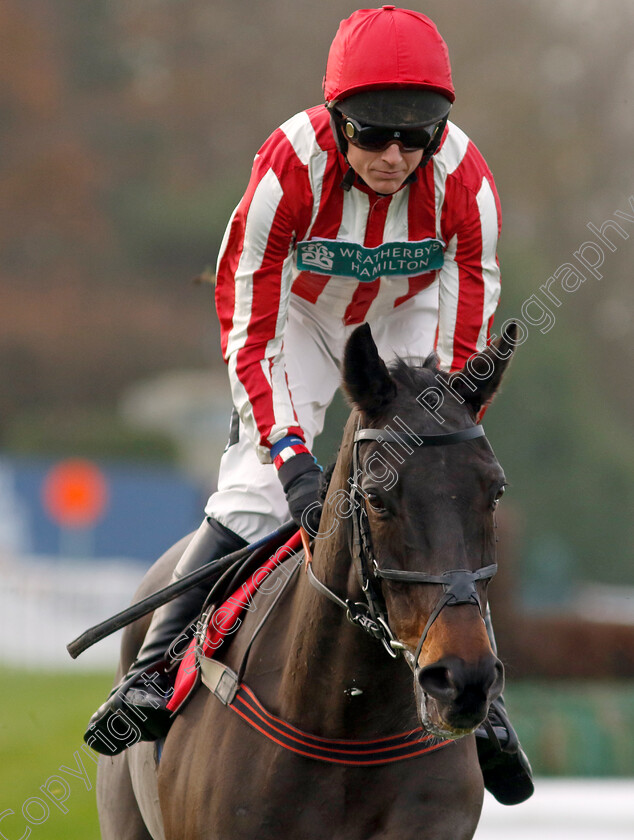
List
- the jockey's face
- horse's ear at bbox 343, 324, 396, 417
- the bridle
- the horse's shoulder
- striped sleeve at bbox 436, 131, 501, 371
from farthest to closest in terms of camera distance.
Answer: the horse's shoulder, striped sleeve at bbox 436, 131, 501, 371, the jockey's face, horse's ear at bbox 343, 324, 396, 417, the bridle

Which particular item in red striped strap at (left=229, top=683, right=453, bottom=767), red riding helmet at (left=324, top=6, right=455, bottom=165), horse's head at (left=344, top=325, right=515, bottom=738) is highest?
red riding helmet at (left=324, top=6, right=455, bottom=165)

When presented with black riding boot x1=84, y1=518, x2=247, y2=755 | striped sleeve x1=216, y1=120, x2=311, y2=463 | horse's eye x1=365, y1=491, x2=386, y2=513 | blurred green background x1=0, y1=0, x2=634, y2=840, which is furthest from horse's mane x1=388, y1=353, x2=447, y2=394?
blurred green background x1=0, y1=0, x2=634, y2=840

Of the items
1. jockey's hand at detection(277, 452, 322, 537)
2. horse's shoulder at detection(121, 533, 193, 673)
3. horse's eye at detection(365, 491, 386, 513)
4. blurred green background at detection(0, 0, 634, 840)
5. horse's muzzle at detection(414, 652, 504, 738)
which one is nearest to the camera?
horse's muzzle at detection(414, 652, 504, 738)

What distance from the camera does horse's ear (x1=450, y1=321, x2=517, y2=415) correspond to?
306 cm

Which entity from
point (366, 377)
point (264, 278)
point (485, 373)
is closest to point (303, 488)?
point (366, 377)

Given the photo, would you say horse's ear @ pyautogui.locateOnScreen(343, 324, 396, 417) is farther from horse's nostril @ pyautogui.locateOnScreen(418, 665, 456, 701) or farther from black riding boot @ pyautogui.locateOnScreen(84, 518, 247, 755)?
black riding boot @ pyautogui.locateOnScreen(84, 518, 247, 755)

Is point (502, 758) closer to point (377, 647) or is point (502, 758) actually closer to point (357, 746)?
point (357, 746)

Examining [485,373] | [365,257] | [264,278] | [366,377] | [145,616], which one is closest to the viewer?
[366,377]

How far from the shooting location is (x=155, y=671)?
3.94 m

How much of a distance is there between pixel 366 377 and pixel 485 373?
32 cm

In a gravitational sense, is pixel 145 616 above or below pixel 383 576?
below

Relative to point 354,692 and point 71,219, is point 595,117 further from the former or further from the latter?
point 354,692

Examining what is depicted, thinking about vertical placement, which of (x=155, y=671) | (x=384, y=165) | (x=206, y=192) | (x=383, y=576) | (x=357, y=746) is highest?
(x=384, y=165)

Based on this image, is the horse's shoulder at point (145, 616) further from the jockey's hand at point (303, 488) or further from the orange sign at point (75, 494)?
the orange sign at point (75, 494)
